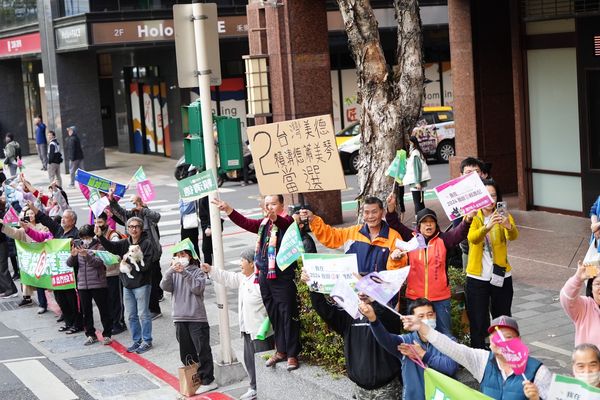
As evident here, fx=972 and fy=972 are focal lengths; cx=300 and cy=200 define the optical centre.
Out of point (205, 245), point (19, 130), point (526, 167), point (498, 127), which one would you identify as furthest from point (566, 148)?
point (19, 130)

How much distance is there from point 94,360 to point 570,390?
26.1 feet

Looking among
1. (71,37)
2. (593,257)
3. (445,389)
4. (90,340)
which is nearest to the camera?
(445,389)

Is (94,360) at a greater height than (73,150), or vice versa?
(73,150)

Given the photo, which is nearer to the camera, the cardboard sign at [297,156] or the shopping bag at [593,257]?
the shopping bag at [593,257]

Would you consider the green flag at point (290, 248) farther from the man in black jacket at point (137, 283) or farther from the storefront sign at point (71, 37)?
the storefront sign at point (71, 37)

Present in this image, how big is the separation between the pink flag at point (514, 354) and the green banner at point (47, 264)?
8.62 metres

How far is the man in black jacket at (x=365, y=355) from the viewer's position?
7.84m

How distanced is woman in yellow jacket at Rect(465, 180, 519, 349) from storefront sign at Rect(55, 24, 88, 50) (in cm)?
2452

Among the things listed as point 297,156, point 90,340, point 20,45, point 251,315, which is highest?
point 20,45

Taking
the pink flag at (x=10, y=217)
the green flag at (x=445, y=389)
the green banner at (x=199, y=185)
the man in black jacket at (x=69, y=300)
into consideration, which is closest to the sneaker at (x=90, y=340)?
the man in black jacket at (x=69, y=300)

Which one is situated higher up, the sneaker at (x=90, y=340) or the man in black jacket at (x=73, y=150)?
the man in black jacket at (x=73, y=150)

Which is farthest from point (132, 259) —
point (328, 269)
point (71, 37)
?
point (71, 37)

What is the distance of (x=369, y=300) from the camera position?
7578 mm

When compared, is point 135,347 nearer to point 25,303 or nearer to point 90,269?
point 90,269
